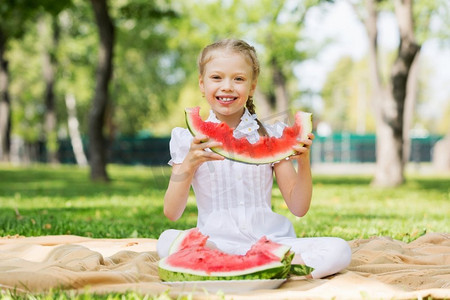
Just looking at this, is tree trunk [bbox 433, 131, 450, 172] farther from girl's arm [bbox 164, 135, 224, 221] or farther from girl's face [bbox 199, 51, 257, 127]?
girl's arm [bbox 164, 135, 224, 221]

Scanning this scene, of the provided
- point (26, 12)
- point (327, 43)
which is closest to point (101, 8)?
point (26, 12)

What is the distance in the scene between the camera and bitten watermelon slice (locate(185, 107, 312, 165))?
10.7 feet

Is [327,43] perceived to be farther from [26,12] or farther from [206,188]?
[206,188]

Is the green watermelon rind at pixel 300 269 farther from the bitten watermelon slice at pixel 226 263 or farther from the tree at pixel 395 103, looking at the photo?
the tree at pixel 395 103

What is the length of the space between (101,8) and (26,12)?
232 centimetres

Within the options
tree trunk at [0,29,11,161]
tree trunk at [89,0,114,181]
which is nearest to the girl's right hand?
tree trunk at [89,0,114,181]

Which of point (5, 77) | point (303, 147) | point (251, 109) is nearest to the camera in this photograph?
point (303, 147)

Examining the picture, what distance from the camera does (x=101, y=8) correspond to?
14039 millimetres

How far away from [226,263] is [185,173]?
531 millimetres

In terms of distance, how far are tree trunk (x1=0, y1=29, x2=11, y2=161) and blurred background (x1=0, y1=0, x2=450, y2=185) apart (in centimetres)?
4

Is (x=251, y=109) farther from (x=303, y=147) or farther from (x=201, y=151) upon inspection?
(x=201, y=151)

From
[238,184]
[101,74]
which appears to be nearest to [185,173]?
[238,184]

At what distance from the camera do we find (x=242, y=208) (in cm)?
350

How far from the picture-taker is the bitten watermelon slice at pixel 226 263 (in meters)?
3.06
